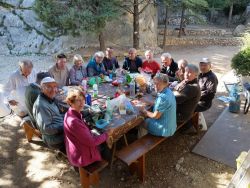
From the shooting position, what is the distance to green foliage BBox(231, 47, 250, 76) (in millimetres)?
6427

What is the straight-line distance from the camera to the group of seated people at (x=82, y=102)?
324cm

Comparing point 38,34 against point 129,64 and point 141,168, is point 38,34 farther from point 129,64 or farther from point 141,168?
point 141,168

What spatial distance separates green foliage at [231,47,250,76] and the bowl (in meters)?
4.35

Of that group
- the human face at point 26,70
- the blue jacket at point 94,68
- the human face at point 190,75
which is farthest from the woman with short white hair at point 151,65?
the human face at point 26,70

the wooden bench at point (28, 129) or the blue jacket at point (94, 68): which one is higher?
the blue jacket at point (94, 68)

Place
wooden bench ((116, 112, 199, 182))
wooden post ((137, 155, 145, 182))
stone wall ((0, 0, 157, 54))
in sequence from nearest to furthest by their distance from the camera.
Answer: wooden bench ((116, 112, 199, 182)), wooden post ((137, 155, 145, 182)), stone wall ((0, 0, 157, 54))

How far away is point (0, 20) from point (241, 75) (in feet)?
35.3

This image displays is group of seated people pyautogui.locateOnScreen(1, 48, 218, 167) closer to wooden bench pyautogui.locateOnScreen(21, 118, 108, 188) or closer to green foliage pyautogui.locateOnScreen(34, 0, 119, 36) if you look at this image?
wooden bench pyautogui.locateOnScreen(21, 118, 108, 188)

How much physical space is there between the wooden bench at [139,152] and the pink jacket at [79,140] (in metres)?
0.36

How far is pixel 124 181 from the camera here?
153 inches

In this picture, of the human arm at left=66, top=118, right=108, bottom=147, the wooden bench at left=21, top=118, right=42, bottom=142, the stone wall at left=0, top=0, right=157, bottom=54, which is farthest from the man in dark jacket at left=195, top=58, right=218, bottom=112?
the stone wall at left=0, top=0, right=157, bottom=54

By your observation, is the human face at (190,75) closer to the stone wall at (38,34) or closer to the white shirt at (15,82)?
the white shirt at (15,82)

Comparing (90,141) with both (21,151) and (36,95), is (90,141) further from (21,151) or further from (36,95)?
(21,151)

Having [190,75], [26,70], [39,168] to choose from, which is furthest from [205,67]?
[39,168]
